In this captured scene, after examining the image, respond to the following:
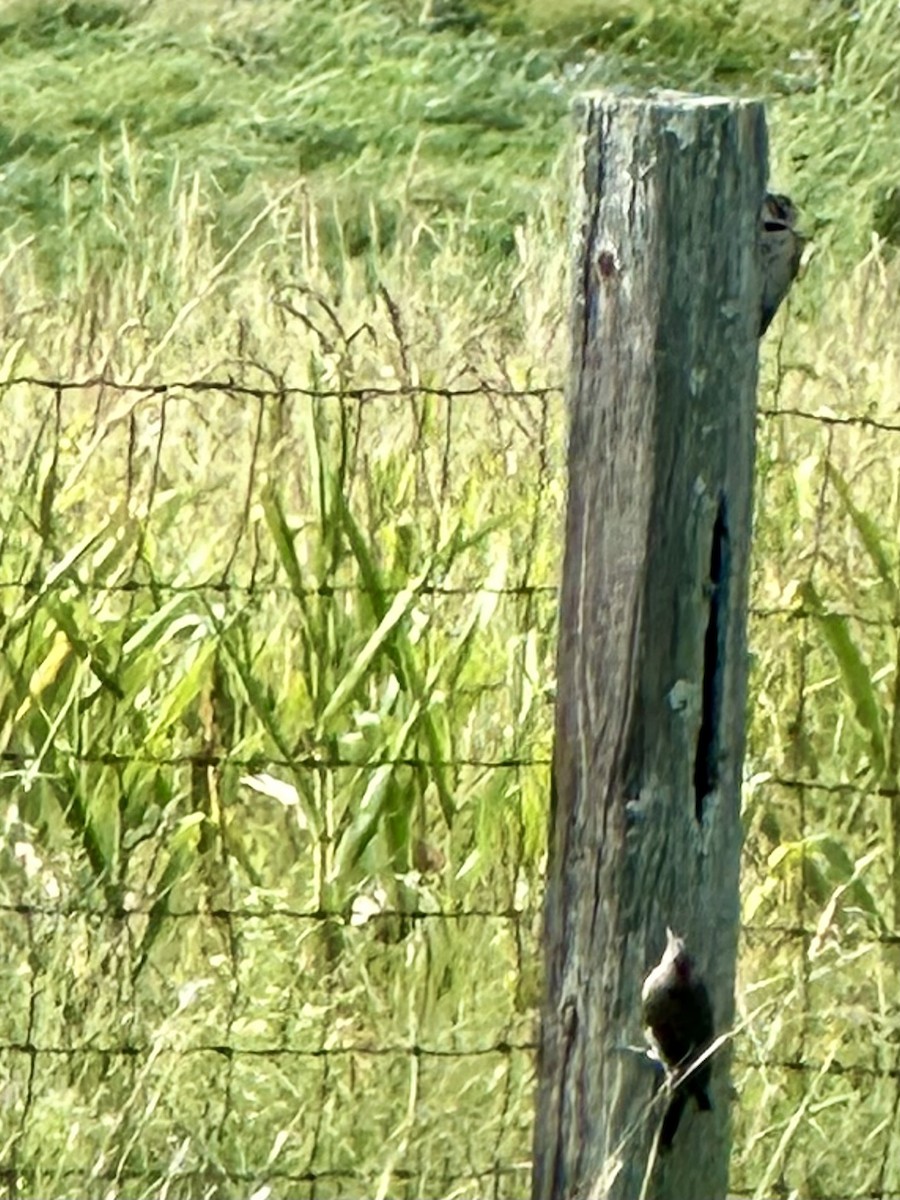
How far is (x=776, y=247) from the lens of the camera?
2287mm

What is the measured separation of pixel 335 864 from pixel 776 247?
119 cm

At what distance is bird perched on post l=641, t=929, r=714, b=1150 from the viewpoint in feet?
7.55

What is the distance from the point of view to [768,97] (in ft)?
33.9

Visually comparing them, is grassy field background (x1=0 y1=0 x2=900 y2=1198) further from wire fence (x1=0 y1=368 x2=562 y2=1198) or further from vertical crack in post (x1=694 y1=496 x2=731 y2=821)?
vertical crack in post (x1=694 y1=496 x2=731 y2=821)

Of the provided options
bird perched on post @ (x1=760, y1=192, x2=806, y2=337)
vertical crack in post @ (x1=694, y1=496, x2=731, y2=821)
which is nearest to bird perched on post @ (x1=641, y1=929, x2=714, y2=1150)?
vertical crack in post @ (x1=694, y1=496, x2=731, y2=821)

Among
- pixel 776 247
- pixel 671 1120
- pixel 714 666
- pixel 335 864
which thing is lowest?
pixel 671 1120

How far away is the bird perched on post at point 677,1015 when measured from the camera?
90.6 inches

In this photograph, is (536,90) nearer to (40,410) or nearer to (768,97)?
(768,97)

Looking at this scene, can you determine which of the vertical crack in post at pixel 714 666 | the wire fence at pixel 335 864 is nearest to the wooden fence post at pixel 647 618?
the vertical crack in post at pixel 714 666

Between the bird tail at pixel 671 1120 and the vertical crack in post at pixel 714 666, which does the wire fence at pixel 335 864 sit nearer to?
the bird tail at pixel 671 1120

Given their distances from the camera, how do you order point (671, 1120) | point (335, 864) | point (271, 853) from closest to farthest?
point (671, 1120), point (335, 864), point (271, 853)

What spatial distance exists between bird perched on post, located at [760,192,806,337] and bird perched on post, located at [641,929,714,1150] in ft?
1.89

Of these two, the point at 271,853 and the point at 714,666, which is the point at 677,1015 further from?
the point at 271,853

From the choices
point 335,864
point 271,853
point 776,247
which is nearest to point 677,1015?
point 776,247
